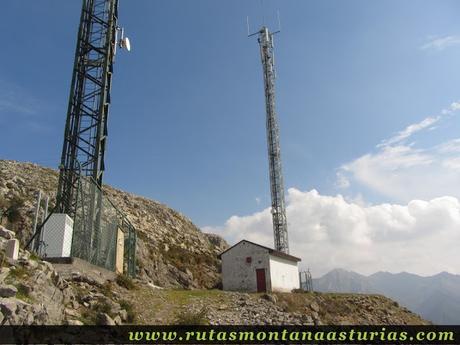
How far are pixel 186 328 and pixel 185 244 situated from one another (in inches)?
1471

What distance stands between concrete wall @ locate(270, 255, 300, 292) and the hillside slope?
947cm

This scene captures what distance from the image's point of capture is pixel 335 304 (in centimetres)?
3180

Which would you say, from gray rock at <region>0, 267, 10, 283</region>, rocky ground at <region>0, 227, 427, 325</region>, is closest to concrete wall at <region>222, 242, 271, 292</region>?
rocky ground at <region>0, 227, 427, 325</region>

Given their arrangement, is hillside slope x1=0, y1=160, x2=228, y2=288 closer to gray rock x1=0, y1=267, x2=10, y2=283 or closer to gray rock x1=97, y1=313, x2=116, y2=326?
gray rock x1=97, y1=313, x2=116, y2=326

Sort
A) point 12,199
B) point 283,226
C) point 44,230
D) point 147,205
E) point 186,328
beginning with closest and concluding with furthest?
1. point 186,328
2. point 44,230
3. point 12,199
4. point 283,226
5. point 147,205

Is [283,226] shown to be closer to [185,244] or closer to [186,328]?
[185,244]

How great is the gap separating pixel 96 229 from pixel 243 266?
1621 cm

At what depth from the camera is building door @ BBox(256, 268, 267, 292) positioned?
32.6 meters

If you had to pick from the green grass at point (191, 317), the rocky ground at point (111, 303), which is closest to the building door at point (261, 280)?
the rocky ground at point (111, 303)

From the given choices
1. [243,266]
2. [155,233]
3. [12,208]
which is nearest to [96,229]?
[243,266]

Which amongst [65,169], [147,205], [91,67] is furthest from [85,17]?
[147,205]

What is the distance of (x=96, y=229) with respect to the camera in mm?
20297

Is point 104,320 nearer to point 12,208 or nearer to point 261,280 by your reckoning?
point 261,280

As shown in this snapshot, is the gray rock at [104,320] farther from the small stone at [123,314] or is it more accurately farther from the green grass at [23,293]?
the green grass at [23,293]
